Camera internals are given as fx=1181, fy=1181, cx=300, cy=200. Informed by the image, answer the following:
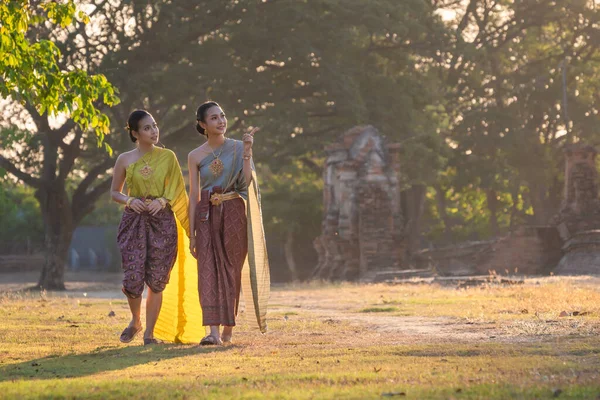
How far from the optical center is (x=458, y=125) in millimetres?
40938

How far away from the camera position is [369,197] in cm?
2808

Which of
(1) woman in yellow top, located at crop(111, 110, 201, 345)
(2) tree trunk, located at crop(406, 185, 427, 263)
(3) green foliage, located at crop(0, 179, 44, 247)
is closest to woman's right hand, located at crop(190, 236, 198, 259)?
(1) woman in yellow top, located at crop(111, 110, 201, 345)

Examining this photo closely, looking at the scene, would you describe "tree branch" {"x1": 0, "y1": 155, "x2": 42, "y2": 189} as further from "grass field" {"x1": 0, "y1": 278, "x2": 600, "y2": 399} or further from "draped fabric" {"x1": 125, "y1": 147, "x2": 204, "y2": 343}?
"draped fabric" {"x1": 125, "y1": 147, "x2": 204, "y2": 343}

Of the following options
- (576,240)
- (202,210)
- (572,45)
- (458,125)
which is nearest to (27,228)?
(458,125)

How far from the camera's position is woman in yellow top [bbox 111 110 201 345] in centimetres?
974

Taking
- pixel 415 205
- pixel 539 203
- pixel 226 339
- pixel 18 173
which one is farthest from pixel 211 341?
pixel 539 203

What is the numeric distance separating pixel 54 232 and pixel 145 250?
21450mm

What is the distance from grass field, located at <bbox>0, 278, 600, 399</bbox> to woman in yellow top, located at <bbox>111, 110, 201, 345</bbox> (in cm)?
38

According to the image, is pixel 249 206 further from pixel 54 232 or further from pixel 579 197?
pixel 54 232

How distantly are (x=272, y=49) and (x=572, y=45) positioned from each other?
16408 millimetres

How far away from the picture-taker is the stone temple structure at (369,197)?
28.0m

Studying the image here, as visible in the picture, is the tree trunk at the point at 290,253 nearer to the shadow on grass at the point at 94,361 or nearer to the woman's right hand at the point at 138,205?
the woman's right hand at the point at 138,205

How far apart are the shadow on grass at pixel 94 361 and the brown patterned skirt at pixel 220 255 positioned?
1.36ft

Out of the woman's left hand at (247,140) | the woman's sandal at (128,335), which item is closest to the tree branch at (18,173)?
the woman's sandal at (128,335)
